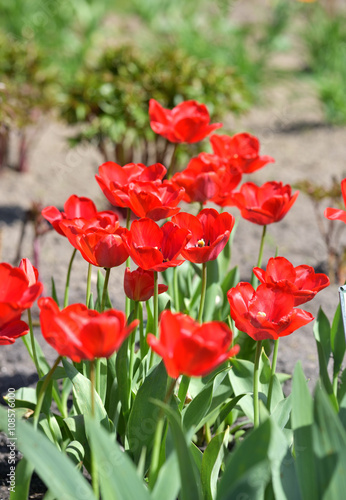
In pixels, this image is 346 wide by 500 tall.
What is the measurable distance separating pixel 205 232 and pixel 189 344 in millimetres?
493

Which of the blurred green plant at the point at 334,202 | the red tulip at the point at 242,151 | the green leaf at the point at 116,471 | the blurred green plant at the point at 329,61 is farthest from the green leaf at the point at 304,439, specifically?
the blurred green plant at the point at 329,61

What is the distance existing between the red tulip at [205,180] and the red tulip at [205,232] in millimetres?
195

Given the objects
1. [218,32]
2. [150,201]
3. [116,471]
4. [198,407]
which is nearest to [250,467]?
[116,471]

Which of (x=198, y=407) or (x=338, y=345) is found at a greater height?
(x=338, y=345)

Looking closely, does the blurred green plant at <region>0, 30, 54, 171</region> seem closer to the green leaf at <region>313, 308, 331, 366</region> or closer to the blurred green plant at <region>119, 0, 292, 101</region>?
the blurred green plant at <region>119, 0, 292, 101</region>

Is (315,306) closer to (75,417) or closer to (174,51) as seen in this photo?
(75,417)

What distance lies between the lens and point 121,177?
1521 millimetres

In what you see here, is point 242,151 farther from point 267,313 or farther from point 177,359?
point 177,359

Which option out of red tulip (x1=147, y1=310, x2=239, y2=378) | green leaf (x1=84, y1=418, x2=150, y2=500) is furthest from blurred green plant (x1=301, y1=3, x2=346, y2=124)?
green leaf (x1=84, y1=418, x2=150, y2=500)

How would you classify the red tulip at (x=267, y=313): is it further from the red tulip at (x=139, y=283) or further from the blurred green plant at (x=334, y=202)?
the blurred green plant at (x=334, y=202)

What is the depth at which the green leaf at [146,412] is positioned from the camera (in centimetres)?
135

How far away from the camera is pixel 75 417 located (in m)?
1.44

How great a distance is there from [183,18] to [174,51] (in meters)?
3.45

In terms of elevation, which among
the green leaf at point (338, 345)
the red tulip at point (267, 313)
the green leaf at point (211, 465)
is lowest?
the green leaf at point (211, 465)
